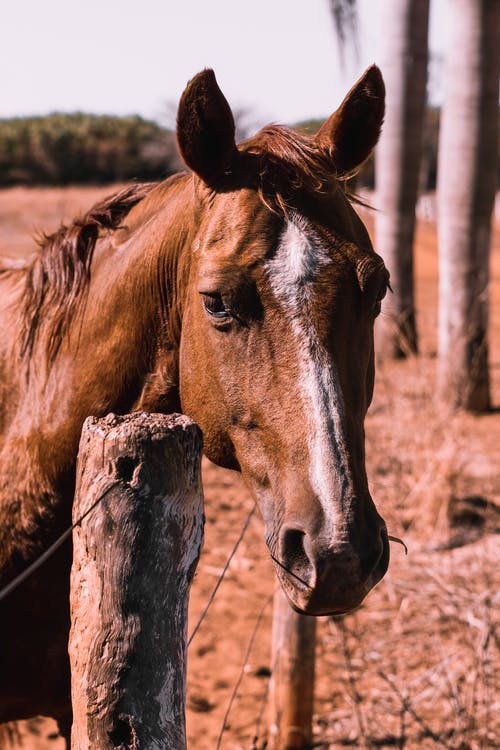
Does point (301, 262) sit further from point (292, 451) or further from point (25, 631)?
point (25, 631)

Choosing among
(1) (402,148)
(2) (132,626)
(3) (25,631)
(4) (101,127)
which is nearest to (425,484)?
(3) (25,631)

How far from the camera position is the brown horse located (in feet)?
5.24

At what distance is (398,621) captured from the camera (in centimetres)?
427

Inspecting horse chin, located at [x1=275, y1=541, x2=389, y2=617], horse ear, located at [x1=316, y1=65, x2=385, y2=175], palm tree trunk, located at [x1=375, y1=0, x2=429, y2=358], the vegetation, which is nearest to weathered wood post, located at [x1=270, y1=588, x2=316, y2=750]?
horse chin, located at [x1=275, y1=541, x2=389, y2=617]

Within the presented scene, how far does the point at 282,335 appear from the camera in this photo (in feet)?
5.58

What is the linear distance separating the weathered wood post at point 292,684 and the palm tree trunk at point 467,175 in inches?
155

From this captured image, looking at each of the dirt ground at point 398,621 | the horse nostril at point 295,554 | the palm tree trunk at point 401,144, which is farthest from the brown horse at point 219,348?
the palm tree trunk at point 401,144

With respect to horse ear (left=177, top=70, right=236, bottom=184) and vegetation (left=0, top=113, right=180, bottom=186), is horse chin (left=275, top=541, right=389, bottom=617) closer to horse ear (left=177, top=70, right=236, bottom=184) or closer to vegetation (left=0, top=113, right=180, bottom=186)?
horse ear (left=177, top=70, right=236, bottom=184)

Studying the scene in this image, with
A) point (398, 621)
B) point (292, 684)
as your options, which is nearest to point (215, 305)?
point (292, 684)

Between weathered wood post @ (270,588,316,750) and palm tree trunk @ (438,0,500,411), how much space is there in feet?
12.9

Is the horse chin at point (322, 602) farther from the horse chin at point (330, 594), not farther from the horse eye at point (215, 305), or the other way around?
the horse eye at point (215, 305)

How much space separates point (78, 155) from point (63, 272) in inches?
1387

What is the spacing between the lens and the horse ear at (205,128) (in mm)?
1855

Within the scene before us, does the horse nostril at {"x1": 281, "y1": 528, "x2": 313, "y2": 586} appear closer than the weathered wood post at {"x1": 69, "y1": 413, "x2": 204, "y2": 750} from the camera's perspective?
No
